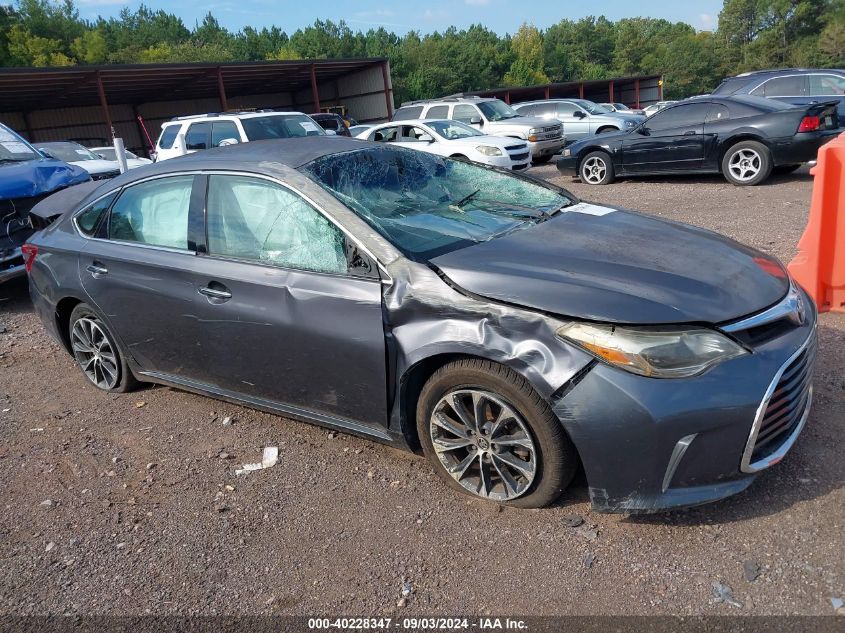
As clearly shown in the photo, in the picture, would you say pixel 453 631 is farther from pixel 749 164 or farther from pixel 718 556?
pixel 749 164

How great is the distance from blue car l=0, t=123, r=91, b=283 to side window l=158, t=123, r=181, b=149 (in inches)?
248

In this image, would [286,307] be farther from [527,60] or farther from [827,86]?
[527,60]

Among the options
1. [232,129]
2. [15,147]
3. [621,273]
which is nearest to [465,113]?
[232,129]

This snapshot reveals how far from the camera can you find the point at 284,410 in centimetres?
364

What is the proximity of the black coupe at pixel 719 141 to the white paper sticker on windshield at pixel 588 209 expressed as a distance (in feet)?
25.2

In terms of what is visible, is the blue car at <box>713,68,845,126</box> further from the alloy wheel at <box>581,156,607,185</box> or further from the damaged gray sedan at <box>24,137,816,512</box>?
the damaged gray sedan at <box>24,137,816,512</box>

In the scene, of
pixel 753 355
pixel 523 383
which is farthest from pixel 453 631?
pixel 753 355

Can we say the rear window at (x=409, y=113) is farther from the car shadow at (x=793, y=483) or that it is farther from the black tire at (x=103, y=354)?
the car shadow at (x=793, y=483)

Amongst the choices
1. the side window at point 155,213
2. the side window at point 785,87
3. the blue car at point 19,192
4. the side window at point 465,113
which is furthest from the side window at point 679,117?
the side window at point 155,213

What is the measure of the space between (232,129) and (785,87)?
Answer: 37.2ft

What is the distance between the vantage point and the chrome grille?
8.61ft

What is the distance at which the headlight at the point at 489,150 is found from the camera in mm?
13422

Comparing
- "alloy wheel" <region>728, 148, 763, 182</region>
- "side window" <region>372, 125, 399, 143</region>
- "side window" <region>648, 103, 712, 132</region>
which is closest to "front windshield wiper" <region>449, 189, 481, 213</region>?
"alloy wheel" <region>728, 148, 763, 182</region>

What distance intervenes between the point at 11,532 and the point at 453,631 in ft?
7.52
